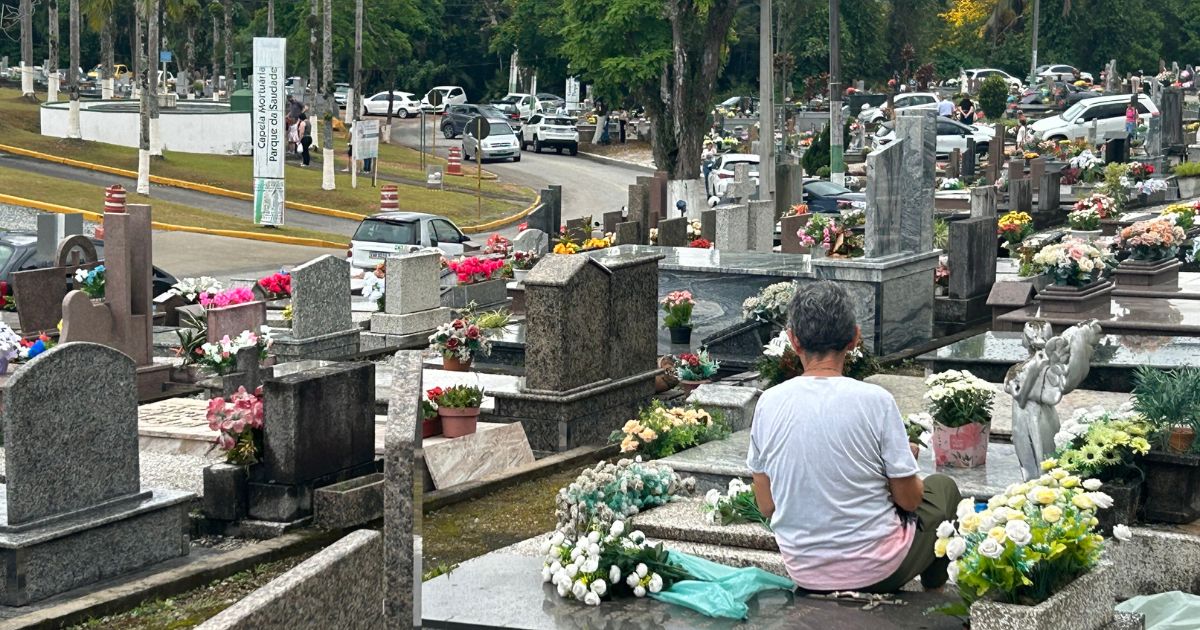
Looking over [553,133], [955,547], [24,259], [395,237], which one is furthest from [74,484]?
[553,133]

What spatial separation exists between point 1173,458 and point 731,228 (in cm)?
1374

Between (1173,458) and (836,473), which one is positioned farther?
(1173,458)

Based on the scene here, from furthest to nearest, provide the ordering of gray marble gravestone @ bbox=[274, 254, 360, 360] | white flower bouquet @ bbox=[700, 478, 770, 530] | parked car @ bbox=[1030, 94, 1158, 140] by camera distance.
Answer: parked car @ bbox=[1030, 94, 1158, 140] → gray marble gravestone @ bbox=[274, 254, 360, 360] → white flower bouquet @ bbox=[700, 478, 770, 530]

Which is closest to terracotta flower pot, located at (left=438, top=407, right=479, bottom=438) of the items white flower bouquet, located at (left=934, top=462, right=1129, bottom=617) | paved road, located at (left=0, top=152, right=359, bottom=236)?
white flower bouquet, located at (left=934, top=462, right=1129, bottom=617)

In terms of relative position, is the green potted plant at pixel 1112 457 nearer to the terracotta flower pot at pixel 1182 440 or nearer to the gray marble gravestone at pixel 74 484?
the terracotta flower pot at pixel 1182 440

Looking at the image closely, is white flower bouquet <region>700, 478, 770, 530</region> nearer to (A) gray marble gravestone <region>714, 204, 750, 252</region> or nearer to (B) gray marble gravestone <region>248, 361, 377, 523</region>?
(B) gray marble gravestone <region>248, 361, 377, 523</region>

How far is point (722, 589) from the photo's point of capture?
7.44 m

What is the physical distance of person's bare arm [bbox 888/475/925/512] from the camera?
6.86 metres

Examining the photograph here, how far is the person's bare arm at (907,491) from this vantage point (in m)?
6.86

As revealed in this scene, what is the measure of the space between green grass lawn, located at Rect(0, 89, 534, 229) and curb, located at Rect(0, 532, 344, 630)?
2938cm

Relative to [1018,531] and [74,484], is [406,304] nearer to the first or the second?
[74,484]

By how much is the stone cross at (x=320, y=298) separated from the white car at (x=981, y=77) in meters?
56.4

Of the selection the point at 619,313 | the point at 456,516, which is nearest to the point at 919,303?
the point at 619,313

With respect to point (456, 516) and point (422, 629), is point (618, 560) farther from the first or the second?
point (456, 516)
